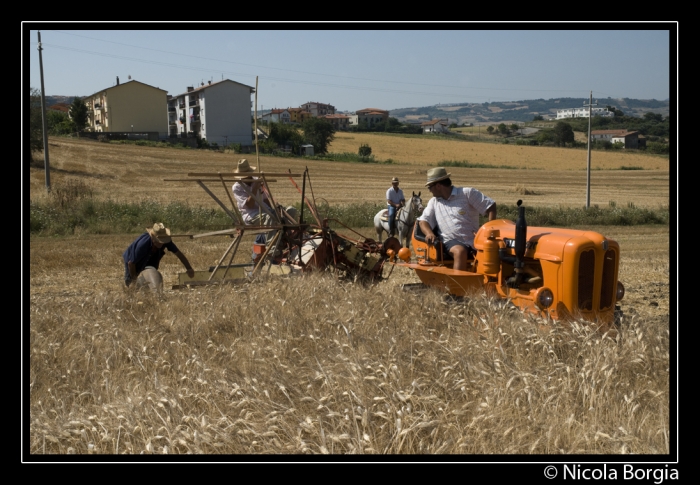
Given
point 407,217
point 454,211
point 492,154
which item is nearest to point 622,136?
point 492,154

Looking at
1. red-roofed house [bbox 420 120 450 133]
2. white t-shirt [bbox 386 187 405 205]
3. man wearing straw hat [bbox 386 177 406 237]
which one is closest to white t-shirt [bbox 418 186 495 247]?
man wearing straw hat [bbox 386 177 406 237]

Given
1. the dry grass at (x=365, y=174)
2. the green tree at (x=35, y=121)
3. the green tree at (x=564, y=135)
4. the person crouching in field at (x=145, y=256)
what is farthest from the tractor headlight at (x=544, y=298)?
the green tree at (x=564, y=135)

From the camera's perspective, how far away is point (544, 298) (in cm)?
561

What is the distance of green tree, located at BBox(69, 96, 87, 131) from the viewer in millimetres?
64000

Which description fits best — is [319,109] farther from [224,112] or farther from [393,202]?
[393,202]

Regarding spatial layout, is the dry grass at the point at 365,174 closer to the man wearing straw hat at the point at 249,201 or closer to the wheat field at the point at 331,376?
the man wearing straw hat at the point at 249,201

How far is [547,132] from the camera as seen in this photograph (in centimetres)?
7962

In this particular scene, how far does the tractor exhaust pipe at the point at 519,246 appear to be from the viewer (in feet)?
18.5

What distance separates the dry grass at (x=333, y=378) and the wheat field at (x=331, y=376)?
1cm

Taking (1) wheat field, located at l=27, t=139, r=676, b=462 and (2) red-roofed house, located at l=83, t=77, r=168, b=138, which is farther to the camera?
(2) red-roofed house, located at l=83, t=77, r=168, b=138

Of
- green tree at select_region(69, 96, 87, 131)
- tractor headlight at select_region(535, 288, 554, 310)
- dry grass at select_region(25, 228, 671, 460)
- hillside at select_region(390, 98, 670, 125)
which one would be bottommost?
dry grass at select_region(25, 228, 671, 460)

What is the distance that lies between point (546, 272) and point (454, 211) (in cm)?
142

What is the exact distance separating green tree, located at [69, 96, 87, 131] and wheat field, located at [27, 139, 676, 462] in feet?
206

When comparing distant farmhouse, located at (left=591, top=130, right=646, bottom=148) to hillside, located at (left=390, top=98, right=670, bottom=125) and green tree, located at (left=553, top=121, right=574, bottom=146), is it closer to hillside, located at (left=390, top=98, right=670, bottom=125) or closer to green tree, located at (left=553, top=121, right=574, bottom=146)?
green tree, located at (left=553, top=121, right=574, bottom=146)
